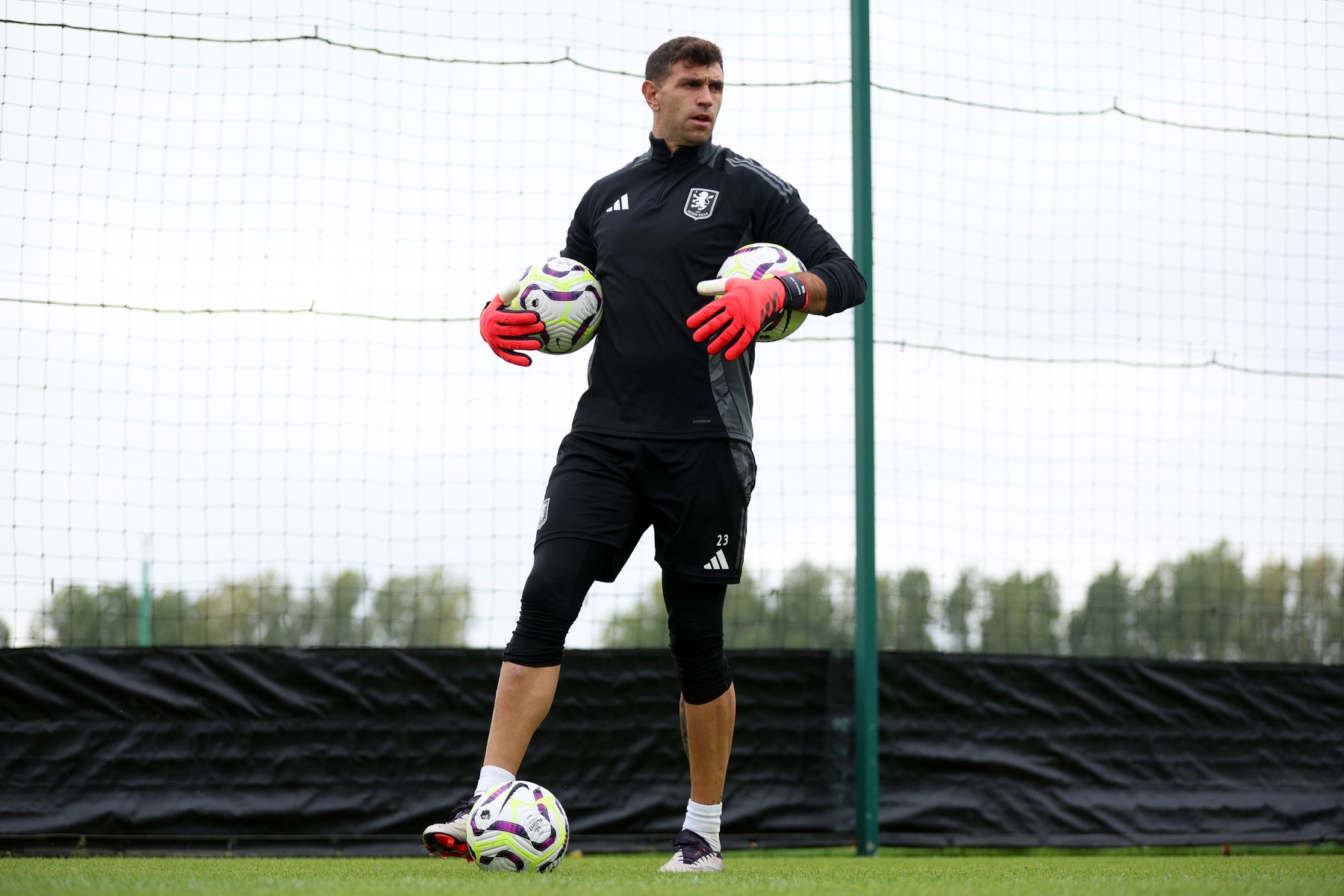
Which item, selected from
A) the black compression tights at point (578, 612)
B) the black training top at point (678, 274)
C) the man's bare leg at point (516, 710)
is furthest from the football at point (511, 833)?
the black training top at point (678, 274)

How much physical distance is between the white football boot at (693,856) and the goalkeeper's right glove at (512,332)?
4.64ft

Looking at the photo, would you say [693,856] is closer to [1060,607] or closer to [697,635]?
[697,635]

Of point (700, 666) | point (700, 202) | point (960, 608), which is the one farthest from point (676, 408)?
point (960, 608)

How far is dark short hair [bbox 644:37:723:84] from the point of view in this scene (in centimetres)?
373

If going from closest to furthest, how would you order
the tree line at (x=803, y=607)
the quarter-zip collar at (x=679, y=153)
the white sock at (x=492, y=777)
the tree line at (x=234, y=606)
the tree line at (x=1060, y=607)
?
the white sock at (x=492, y=777), the quarter-zip collar at (x=679, y=153), the tree line at (x=234, y=606), the tree line at (x=803, y=607), the tree line at (x=1060, y=607)

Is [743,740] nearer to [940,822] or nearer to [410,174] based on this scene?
[940,822]

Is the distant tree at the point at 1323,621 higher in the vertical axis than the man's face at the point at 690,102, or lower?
lower

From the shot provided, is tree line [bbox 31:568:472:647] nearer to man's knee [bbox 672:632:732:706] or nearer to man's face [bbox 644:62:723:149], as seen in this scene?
man's knee [bbox 672:632:732:706]

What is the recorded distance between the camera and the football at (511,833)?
3.10 m

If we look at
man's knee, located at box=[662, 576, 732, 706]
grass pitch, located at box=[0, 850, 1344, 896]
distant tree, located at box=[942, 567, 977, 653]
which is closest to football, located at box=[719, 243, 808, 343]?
man's knee, located at box=[662, 576, 732, 706]

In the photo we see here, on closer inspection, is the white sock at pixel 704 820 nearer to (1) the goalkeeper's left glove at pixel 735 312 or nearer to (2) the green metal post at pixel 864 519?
(1) the goalkeeper's left glove at pixel 735 312

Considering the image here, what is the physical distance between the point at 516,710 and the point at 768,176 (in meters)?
1.67

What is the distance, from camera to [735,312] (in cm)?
332

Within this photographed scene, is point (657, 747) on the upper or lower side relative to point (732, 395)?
lower
